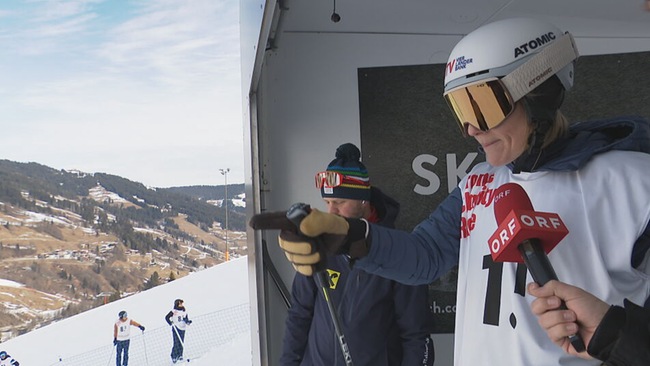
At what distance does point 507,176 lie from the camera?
4.30ft

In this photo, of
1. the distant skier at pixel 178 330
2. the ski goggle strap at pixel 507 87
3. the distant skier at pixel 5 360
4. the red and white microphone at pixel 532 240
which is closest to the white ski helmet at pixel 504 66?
the ski goggle strap at pixel 507 87

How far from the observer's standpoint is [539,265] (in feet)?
2.70

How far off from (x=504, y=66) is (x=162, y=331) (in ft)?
50.2

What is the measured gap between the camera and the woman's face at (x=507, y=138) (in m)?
Answer: 1.20

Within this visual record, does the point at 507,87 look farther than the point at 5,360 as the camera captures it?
No

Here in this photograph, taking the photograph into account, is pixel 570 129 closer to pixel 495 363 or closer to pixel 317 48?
pixel 495 363

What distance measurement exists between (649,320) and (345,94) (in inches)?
101

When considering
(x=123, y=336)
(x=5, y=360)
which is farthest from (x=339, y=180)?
(x=5, y=360)

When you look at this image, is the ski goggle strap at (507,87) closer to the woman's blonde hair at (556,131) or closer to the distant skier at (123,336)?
the woman's blonde hair at (556,131)

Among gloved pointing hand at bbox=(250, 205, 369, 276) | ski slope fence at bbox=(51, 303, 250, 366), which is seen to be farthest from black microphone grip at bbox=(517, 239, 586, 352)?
ski slope fence at bbox=(51, 303, 250, 366)

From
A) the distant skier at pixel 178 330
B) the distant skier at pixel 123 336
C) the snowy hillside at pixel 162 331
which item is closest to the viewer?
the distant skier at pixel 123 336

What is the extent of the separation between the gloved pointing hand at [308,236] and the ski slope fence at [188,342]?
33.9 feet

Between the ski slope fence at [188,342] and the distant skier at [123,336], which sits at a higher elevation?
the distant skier at [123,336]

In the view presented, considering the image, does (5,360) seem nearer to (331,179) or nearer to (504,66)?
(331,179)
